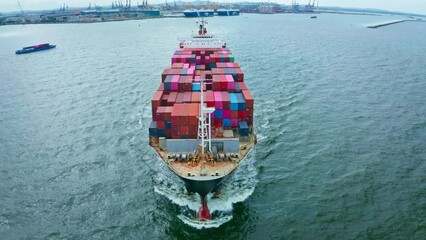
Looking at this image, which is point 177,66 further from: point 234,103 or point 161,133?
point 161,133

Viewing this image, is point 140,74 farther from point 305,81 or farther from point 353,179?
point 353,179

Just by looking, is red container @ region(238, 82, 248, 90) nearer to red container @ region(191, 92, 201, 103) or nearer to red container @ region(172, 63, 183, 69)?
red container @ region(191, 92, 201, 103)

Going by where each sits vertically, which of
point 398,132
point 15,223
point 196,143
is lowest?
point 15,223

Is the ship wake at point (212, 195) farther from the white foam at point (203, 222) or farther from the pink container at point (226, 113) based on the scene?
the pink container at point (226, 113)

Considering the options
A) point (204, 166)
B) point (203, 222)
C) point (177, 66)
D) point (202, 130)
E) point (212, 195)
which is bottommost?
point (203, 222)

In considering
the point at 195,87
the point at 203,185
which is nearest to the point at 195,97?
the point at 195,87

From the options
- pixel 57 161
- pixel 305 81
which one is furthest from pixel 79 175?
pixel 305 81

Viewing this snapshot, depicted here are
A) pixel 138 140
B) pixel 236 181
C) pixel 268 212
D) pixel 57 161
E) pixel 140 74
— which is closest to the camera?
pixel 268 212
